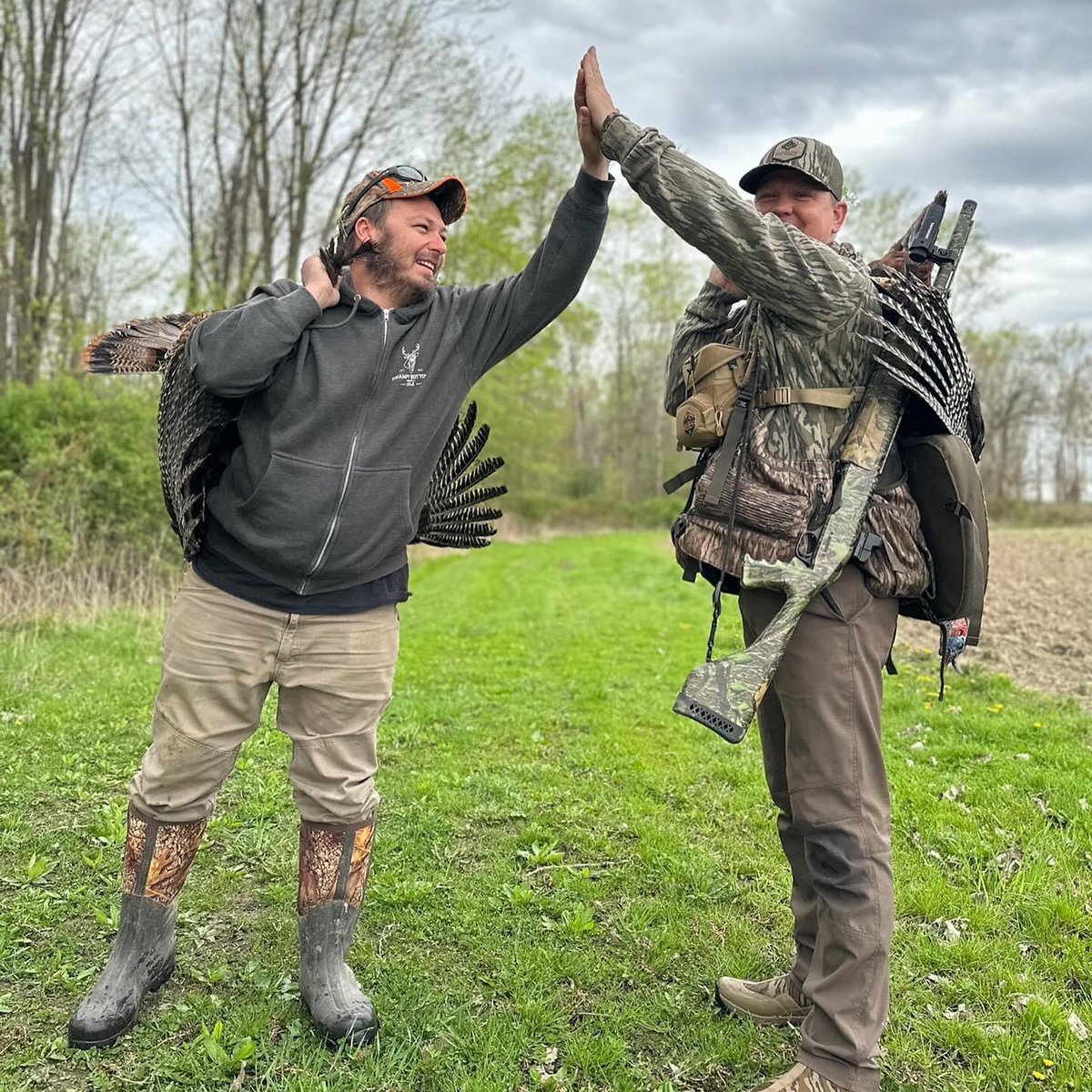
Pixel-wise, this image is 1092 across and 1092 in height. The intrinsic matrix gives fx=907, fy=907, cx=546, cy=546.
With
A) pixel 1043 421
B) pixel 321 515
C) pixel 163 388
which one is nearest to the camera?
pixel 321 515

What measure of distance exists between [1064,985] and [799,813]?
1527 mm

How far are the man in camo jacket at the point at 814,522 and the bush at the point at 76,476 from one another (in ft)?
30.3

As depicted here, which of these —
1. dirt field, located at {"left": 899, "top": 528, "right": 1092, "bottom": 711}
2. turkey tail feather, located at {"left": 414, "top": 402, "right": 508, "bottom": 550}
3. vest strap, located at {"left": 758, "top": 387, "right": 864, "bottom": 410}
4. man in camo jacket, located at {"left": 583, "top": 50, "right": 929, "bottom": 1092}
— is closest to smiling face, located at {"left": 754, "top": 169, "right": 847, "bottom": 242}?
man in camo jacket, located at {"left": 583, "top": 50, "right": 929, "bottom": 1092}

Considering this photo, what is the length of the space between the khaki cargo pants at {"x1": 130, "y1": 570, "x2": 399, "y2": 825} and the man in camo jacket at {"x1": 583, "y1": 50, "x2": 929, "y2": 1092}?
1.15 meters

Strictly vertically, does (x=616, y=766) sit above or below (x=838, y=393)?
below

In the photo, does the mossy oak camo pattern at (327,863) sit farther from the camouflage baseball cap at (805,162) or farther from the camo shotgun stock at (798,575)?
the camouflage baseball cap at (805,162)

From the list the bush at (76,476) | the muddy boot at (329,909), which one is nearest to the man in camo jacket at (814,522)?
the muddy boot at (329,909)

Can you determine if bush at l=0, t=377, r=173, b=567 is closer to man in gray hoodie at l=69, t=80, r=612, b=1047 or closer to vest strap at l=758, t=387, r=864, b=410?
man in gray hoodie at l=69, t=80, r=612, b=1047

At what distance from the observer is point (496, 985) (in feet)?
10.3

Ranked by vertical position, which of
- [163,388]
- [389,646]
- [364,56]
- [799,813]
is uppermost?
[364,56]

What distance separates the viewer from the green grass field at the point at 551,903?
2.75 m

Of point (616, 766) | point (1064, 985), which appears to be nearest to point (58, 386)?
point (616, 766)

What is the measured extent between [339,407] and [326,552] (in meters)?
0.44

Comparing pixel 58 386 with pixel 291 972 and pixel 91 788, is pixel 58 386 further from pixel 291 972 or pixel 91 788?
pixel 291 972
